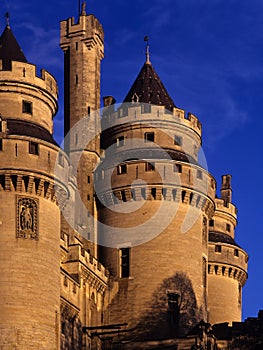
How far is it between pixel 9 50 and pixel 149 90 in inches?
491

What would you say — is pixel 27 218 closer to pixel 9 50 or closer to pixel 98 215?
pixel 9 50

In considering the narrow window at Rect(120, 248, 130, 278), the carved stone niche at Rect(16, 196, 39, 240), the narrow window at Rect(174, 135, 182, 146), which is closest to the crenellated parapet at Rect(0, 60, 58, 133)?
the carved stone niche at Rect(16, 196, 39, 240)

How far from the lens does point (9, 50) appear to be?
57.5 metres

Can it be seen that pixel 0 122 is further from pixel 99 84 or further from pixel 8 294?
pixel 99 84

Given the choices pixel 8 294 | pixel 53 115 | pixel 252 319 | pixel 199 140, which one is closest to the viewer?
pixel 8 294

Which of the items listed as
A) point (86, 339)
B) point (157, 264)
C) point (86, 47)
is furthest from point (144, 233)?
point (86, 47)

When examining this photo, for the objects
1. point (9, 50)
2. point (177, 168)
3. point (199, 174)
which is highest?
point (9, 50)

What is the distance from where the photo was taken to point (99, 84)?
69562 mm

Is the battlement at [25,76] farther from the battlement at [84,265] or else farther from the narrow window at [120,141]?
the narrow window at [120,141]

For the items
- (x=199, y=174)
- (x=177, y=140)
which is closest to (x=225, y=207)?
(x=199, y=174)

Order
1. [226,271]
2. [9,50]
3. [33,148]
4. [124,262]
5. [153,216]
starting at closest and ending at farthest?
[33,148], [9,50], [153,216], [124,262], [226,271]

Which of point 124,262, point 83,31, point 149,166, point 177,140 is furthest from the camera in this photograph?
point 83,31

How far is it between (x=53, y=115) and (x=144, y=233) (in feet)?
28.9

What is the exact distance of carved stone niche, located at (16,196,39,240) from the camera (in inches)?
2061
